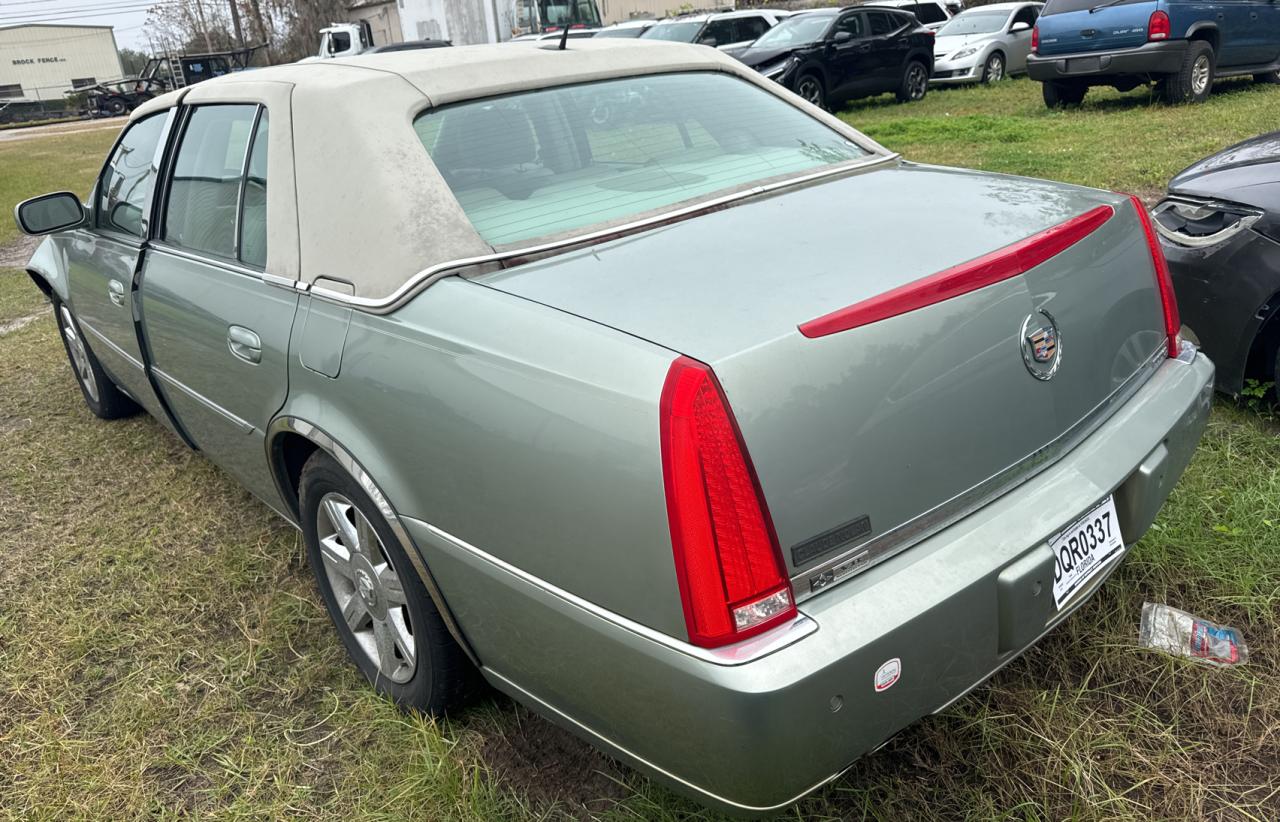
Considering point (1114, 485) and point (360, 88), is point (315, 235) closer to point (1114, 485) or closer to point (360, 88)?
point (360, 88)

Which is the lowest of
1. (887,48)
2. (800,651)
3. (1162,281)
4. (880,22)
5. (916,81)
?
(800,651)

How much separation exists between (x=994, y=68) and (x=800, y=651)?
1578 cm

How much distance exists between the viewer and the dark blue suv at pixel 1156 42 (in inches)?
382

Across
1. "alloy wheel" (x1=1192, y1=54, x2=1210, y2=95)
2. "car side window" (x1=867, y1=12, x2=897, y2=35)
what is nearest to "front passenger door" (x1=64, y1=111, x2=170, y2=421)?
"alloy wheel" (x1=1192, y1=54, x2=1210, y2=95)

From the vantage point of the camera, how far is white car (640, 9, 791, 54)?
1481 cm

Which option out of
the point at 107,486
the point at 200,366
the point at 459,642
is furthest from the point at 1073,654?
the point at 107,486

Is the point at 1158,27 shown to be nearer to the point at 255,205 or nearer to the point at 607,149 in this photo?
the point at 607,149

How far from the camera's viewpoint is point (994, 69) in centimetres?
1512

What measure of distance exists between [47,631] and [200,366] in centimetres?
101

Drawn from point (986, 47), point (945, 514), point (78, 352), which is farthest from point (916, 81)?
point (945, 514)

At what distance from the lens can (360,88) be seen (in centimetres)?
235

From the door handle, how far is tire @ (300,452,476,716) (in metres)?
0.32

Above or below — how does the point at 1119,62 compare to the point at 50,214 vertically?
below

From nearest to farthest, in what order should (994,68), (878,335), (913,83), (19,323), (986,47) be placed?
1. (878,335)
2. (19,323)
3. (913,83)
4. (986,47)
5. (994,68)
